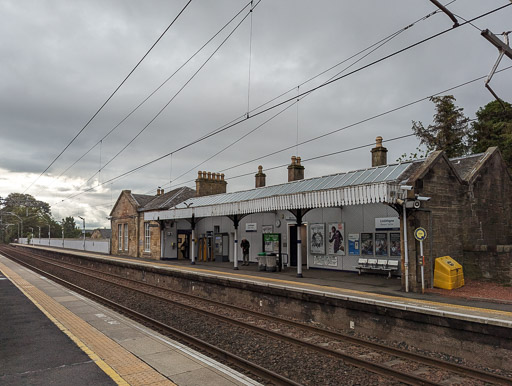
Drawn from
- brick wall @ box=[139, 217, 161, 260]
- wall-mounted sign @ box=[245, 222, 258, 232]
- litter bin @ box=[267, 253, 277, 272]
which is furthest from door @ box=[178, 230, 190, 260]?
litter bin @ box=[267, 253, 277, 272]

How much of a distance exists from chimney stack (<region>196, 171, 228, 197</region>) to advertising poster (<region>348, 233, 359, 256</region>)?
15389 millimetres

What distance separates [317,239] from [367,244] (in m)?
2.96

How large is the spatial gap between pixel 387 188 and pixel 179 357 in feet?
27.6

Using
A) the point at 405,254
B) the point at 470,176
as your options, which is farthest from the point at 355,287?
the point at 470,176

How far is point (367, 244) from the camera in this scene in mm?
16516

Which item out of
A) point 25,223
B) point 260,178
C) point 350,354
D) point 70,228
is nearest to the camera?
point 350,354

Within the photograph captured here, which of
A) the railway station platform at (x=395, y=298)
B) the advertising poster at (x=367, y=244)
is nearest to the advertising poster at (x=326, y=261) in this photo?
the railway station platform at (x=395, y=298)

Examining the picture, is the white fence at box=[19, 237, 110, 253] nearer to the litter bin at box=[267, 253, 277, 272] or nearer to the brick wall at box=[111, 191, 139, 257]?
the brick wall at box=[111, 191, 139, 257]

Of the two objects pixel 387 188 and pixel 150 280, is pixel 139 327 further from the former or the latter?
pixel 150 280

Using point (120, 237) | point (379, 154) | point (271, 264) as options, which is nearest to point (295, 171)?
point (379, 154)

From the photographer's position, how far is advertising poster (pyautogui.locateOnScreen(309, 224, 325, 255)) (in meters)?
18.6

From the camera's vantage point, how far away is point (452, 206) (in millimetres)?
14297

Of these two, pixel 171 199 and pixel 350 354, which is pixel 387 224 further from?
pixel 171 199

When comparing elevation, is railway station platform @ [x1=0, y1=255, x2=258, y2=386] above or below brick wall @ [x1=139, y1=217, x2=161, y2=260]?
below
